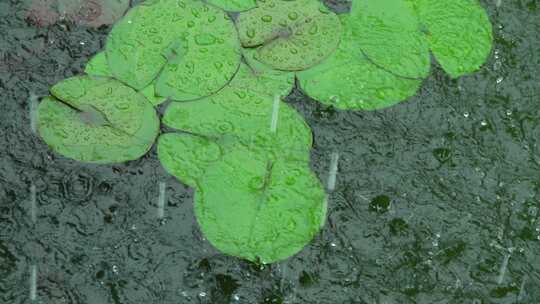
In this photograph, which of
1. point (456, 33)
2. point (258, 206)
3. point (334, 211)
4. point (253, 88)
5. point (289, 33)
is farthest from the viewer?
point (456, 33)

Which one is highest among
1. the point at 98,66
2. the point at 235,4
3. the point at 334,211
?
the point at 235,4

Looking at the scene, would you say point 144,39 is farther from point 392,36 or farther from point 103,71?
point 392,36

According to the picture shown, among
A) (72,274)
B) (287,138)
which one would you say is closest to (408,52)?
(287,138)

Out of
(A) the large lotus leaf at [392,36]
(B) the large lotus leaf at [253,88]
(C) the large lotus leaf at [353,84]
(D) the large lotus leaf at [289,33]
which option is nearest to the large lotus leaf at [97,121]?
(B) the large lotus leaf at [253,88]

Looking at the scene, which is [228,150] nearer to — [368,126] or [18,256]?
[368,126]

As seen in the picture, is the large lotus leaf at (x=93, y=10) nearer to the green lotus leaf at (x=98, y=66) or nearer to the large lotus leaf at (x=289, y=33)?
the green lotus leaf at (x=98, y=66)

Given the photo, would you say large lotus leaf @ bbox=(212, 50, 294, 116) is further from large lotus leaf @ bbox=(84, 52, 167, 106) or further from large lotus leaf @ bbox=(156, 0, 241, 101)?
large lotus leaf @ bbox=(84, 52, 167, 106)

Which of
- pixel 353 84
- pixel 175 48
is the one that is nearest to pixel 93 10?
pixel 175 48
